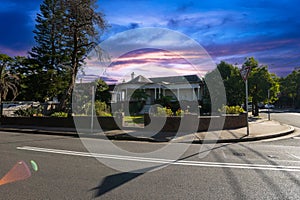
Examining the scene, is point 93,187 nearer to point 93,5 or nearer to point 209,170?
point 209,170

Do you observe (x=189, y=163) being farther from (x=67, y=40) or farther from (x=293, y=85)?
(x=293, y=85)

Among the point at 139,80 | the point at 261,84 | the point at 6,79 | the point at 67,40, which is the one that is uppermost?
the point at 67,40

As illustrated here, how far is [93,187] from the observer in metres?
4.00

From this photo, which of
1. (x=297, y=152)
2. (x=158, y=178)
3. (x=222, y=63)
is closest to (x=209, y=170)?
(x=158, y=178)

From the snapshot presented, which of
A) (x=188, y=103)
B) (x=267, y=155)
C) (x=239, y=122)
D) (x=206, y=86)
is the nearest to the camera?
(x=267, y=155)

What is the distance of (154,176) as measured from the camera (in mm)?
4664

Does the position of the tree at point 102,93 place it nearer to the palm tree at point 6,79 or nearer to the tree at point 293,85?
Answer: the palm tree at point 6,79

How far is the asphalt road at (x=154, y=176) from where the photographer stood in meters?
3.72

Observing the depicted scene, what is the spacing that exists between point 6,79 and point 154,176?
2567 cm

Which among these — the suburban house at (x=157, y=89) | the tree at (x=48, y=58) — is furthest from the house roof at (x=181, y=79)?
the tree at (x=48, y=58)

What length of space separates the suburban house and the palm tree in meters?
11.3

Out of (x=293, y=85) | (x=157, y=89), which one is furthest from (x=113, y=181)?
(x=293, y=85)

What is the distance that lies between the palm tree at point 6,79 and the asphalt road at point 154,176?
19.2m

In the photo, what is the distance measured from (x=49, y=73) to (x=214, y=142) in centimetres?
2107
